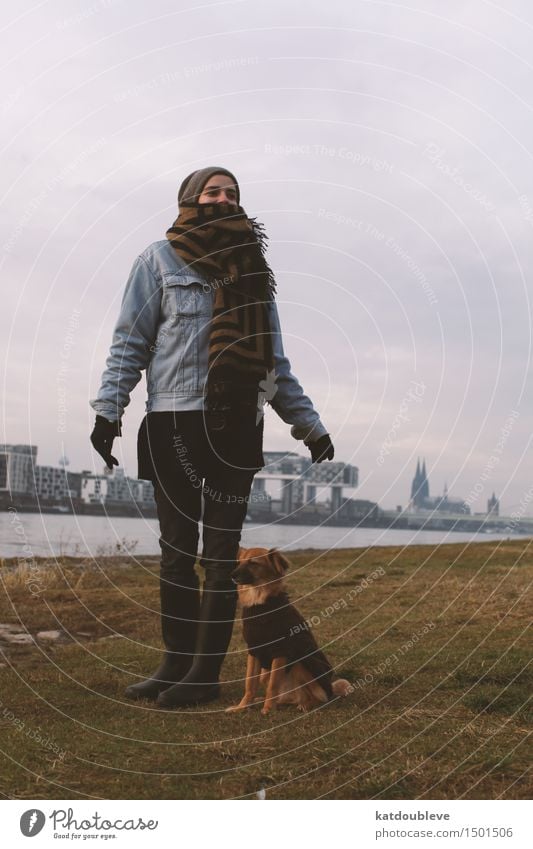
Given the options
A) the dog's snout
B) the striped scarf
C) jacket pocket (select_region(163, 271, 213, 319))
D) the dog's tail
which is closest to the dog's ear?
the dog's snout

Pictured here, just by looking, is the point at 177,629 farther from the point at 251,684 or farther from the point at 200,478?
the point at 200,478

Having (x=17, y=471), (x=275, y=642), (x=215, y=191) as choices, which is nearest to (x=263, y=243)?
(x=215, y=191)

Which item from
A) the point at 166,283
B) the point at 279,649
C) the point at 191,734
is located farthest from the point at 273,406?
the point at 191,734

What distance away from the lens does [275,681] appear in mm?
5020

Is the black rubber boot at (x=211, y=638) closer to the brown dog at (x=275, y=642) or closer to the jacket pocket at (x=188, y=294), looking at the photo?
the brown dog at (x=275, y=642)

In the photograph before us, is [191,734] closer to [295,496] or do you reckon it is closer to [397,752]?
[397,752]

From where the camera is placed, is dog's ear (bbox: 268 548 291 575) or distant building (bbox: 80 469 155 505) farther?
distant building (bbox: 80 469 155 505)

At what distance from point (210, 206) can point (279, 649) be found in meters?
2.79

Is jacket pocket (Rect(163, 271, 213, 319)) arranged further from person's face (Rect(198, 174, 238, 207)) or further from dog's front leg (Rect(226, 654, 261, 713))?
dog's front leg (Rect(226, 654, 261, 713))

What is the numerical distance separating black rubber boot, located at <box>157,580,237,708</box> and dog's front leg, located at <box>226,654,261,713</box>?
0.82 ft

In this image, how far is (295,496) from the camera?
979 cm

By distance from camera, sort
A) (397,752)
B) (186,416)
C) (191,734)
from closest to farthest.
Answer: (397,752), (191,734), (186,416)

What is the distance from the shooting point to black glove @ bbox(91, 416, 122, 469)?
5.21 metres

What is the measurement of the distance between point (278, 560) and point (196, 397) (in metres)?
1.14
